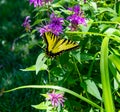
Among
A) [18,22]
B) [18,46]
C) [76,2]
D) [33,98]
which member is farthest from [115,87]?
[18,22]

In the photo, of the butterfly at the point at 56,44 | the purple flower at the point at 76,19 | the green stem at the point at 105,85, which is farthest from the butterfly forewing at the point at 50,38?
the green stem at the point at 105,85

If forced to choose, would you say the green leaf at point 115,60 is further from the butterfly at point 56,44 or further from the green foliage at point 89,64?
the butterfly at point 56,44

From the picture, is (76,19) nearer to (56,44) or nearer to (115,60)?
(56,44)

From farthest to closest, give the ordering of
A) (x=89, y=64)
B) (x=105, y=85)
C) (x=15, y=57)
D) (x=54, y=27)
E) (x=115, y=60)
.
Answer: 1. (x=15, y=57)
2. (x=89, y=64)
3. (x=54, y=27)
4. (x=115, y=60)
5. (x=105, y=85)

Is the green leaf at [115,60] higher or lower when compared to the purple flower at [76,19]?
lower

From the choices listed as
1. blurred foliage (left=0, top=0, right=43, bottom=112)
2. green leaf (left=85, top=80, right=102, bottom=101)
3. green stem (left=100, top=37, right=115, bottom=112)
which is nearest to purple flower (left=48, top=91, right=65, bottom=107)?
green leaf (left=85, top=80, right=102, bottom=101)

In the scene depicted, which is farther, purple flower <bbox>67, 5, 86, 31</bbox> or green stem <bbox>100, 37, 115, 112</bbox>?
purple flower <bbox>67, 5, 86, 31</bbox>

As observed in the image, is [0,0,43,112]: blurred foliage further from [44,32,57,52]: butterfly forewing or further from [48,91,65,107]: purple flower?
[48,91,65,107]: purple flower

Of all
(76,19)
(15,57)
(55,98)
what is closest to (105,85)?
(55,98)

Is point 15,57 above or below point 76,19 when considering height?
below
